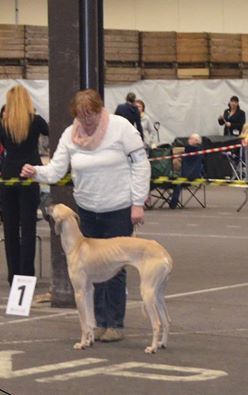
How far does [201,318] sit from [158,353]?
1615 millimetres

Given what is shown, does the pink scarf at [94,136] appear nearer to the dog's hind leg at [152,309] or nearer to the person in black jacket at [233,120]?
the dog's hind leg at [152,309]

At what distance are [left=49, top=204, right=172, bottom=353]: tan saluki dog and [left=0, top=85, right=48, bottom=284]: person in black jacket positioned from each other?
234 centimetres

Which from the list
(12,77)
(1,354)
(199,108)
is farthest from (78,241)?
(199,108)

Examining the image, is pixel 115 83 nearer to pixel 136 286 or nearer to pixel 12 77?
pixel 12 77

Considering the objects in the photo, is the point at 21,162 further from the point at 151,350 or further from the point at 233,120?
the point at 233,120

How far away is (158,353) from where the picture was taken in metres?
9.41

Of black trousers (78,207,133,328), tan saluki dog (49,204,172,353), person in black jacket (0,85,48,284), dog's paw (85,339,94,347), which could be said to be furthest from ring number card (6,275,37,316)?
person in black jacket (0,85,48,284)

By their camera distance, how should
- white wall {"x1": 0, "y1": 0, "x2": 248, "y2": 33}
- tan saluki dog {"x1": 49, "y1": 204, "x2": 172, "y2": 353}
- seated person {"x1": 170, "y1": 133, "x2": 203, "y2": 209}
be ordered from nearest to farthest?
1. tan saluki dog {"x1": 49, "y1": 204, "x2": 172, "y2": 353}
2. seated person {"x1": 170, "y1": 133, "x2": 203, "y2": 209}
3. white wall {"x1": 0, "y1": 0, "x2": 248, "y2": 33}

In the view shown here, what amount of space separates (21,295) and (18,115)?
85.3 inches

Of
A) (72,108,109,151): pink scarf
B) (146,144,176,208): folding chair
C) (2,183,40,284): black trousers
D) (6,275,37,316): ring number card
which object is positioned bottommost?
(146,144,176,208): folding chair

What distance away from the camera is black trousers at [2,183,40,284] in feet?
40.2

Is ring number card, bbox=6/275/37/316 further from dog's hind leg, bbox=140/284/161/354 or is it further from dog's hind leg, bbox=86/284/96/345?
dog's hind leg, bbox=140/284/161/354

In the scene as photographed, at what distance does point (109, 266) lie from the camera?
9.62 metres

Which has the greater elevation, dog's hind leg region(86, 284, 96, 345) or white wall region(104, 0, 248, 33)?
white wall region(104, 0, 248, 33)
